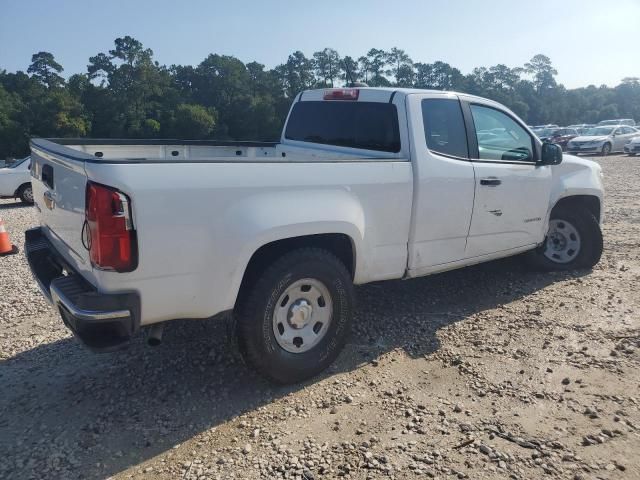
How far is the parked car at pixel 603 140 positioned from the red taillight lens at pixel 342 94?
83.3 ft

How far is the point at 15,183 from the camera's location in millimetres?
12391

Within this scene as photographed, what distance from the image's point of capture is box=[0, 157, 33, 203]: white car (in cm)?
1232

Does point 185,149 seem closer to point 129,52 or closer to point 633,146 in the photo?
point 633,146

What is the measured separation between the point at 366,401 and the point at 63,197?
225 cm

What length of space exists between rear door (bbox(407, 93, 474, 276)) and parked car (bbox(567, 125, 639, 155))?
25.4m

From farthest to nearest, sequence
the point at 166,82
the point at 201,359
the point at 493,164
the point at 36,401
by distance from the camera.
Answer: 1. the point at 166,82
2. the point at 493,164
3. the point at 201,359
4. the point at 36,401

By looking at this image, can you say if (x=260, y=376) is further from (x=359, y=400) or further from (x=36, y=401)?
(x=36, y=401)

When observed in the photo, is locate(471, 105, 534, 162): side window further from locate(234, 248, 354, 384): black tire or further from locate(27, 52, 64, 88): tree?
locate(27, 52, 64, 88): tree

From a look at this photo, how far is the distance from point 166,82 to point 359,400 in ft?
215

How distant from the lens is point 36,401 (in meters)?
3.28

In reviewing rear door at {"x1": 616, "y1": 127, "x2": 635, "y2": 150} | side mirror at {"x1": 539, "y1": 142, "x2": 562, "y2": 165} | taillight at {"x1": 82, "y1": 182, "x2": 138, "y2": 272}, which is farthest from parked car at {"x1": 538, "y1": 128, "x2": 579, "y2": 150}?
taillight at {"x1": 82, "y1": 182, "x2": 138, "y2": 272}

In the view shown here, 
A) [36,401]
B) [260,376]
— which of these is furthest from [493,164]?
[36,401]

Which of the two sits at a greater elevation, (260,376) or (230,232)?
(230,232)

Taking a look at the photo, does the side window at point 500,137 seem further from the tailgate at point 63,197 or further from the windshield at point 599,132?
the windshield at point 599,132
